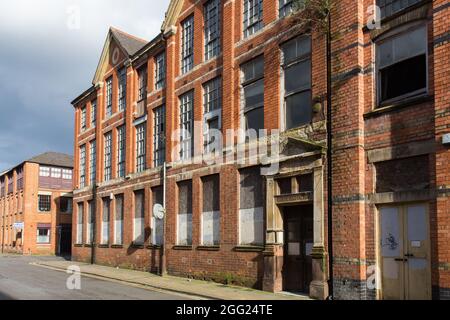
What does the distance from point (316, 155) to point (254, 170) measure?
3255mm

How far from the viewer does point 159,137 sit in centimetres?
2416

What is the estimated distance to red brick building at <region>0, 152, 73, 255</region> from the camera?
5028 cm

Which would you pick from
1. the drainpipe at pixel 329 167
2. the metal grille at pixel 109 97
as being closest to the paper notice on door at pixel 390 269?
the drainpipe at pixel 329 167

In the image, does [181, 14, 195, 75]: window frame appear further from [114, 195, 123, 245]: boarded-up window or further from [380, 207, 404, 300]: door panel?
[380, 207, 404, 300]: door panel

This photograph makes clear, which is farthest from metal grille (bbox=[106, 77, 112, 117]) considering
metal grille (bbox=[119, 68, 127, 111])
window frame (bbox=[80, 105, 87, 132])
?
window frame (bbox=[80, 105, 87, 132])

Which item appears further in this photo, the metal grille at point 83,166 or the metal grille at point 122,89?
the metal grille at point 83,166

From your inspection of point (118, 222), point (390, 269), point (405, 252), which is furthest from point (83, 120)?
point (405, 252)

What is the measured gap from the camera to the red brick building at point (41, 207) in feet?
165

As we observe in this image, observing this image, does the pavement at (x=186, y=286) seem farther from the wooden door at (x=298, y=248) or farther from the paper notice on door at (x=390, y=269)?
the paper notice on door at (x=390, y=269)

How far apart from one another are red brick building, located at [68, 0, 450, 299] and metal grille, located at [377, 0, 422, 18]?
49 mm

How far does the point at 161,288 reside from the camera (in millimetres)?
17203

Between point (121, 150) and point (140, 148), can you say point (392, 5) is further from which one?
point (121, 150)

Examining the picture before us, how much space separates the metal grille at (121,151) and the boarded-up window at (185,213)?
23.2ft

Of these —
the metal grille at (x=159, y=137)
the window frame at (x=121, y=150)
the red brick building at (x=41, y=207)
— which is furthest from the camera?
the red brick building at (x=41, y=207)
